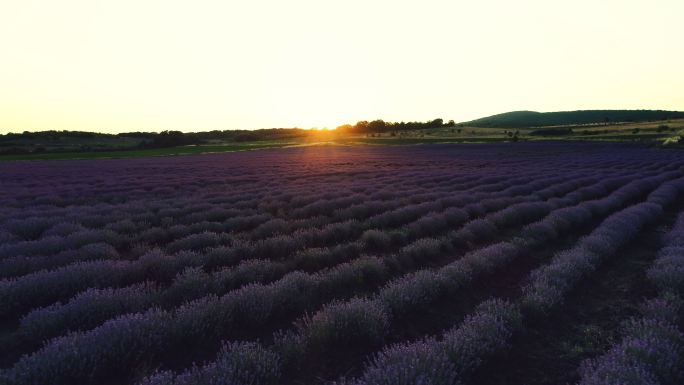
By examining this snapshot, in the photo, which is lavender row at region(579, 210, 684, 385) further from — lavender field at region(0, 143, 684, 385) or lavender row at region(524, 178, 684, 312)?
lavender row at region(524, 178, 684, 312)

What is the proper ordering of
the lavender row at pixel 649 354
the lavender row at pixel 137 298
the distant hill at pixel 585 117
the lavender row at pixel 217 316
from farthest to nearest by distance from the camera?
the distant hill at pixel 585 117
the lavender row at pixel 137 298
the lavender row at pixel 217 316
the lavender row at pixel 649 354

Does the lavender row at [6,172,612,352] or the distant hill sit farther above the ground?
the lavender row at [6,172,612,352]

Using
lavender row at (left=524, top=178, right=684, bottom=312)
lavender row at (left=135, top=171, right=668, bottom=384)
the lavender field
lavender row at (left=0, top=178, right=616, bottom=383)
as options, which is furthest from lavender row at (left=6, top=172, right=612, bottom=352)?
lavender row at (left=524, top=178, right=684, bottom=312)

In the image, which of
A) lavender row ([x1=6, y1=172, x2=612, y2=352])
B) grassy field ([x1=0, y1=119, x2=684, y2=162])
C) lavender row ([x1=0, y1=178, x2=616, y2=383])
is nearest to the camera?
lavender row ([x1=0, y1=178, x2=616, y2=383])

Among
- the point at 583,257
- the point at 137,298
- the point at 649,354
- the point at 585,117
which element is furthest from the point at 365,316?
the point at 585,117

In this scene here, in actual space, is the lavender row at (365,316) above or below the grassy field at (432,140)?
above

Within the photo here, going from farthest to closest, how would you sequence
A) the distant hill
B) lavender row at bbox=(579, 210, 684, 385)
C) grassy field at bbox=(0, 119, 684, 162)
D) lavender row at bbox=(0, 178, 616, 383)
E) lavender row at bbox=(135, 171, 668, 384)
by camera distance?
1. the distant hill
2. grassy field at bbox=(0, 119, 684, 162)
3. lavender row at bbox=(135, 171, 668, 384)
4. lavender row at bbox=(0, 178, 616, 383)
5. lavender row at bbox=(579, 210, 684, 385)

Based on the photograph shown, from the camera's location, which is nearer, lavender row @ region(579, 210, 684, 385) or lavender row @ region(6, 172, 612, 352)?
lavender row @ region(579, 210, 684, 385)

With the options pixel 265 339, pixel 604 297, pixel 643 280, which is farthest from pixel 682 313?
pixel 265 339

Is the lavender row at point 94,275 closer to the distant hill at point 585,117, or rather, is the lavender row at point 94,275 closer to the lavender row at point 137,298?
the lavender row at point 137,298

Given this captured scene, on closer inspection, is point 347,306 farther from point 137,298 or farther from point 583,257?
point 583,257

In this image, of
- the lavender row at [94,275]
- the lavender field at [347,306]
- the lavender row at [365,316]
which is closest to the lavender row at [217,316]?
the lavender field at [347,306]

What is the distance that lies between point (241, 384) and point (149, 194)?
13.9m

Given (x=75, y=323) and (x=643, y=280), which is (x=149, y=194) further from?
(x=643, y=280)
